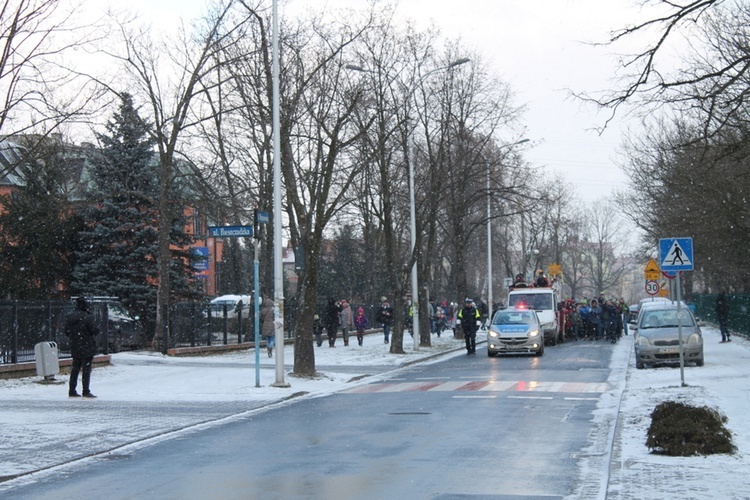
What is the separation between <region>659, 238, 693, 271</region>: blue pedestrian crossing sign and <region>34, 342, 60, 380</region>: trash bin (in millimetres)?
12370

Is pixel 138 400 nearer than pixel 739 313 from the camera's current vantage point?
Yes

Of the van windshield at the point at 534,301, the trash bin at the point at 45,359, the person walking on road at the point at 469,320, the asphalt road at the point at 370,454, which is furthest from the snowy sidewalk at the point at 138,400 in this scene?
the van windshield at the point at 534,301

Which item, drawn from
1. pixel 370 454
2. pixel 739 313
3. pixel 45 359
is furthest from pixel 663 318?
pixel 370 454

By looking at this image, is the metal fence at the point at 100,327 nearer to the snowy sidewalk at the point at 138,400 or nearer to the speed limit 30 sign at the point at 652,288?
the snowy sidewalk at the point at 138,400

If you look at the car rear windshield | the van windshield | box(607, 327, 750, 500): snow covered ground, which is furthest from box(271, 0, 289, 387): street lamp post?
the van windshield

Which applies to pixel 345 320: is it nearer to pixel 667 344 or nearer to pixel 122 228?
pixel 122 228

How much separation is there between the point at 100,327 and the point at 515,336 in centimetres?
1319

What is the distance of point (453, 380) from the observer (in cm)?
2273

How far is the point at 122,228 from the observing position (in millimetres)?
39375

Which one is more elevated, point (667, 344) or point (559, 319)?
point (559, 319)

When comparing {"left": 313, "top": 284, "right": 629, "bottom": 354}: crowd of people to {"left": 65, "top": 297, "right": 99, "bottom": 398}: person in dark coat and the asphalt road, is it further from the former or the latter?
{"left": 65, "top": 297, "right": 99, "bottom": 398}: person in dark coat

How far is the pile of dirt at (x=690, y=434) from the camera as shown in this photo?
420 inches

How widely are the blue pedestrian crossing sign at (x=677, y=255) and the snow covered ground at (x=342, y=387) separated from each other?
226cm

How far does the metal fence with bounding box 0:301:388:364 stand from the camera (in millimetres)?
21703
